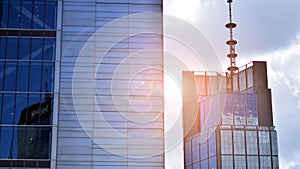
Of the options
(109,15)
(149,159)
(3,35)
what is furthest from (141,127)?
(3,35)

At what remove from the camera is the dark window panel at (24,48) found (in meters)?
56.0

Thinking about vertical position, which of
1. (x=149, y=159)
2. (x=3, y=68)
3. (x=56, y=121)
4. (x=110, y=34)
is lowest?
(x=149, y=159)

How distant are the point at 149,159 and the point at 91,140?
218 inches

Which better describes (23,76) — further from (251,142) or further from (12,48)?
(251,142)

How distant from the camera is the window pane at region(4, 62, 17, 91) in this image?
55156 mm

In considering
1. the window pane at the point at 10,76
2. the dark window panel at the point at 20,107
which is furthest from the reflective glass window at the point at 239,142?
the dark window panel at the point at 20,107

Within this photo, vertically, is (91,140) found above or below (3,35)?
below

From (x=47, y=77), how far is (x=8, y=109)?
4.58 meters

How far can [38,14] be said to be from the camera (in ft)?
188

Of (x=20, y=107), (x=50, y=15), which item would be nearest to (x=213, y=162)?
(x=50, y=15)

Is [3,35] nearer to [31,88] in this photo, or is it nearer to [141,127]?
[31,88]

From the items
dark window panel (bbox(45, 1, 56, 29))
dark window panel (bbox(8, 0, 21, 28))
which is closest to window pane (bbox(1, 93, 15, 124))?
dark window panel (bbox(8, 0, 21, 28))

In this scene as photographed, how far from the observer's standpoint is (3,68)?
55.8 m

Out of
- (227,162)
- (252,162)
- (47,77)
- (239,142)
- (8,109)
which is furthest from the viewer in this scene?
(239,142)
